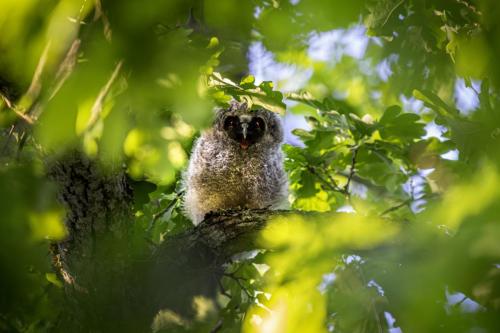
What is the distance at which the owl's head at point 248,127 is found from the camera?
2.93 m

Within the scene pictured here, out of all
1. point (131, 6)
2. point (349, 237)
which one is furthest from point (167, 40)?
point (349, 237)

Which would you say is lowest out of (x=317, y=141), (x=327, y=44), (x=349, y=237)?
(x=349, y=237)

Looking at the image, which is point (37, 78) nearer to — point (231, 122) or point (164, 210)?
Result: point (164, 210)

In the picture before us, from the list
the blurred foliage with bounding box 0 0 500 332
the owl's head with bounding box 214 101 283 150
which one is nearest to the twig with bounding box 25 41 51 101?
the blurred foliage with bounding box 0 0 500 332

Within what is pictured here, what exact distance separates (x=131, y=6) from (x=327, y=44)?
8.21 feet

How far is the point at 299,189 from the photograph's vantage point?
2.73 m

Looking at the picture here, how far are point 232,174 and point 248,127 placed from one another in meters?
0.35

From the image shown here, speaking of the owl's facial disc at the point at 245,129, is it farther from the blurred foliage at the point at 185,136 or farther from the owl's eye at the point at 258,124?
the blurred foliage at the point at 185,136

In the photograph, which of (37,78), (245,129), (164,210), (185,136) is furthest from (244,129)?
(37,78)

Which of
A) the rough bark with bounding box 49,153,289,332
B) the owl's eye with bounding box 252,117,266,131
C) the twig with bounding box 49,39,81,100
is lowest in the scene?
the rough bark with bounding box 49,153,289,332

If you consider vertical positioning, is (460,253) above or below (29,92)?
above

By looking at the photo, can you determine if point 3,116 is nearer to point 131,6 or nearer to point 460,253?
point 131,6

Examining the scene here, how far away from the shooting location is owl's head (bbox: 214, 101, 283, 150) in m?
2.93

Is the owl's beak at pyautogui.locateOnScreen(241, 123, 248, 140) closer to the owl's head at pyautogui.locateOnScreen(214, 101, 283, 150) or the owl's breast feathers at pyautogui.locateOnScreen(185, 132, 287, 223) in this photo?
the owl's head at pyautogui.locateOnScreen(214, 101, 283, 150)
